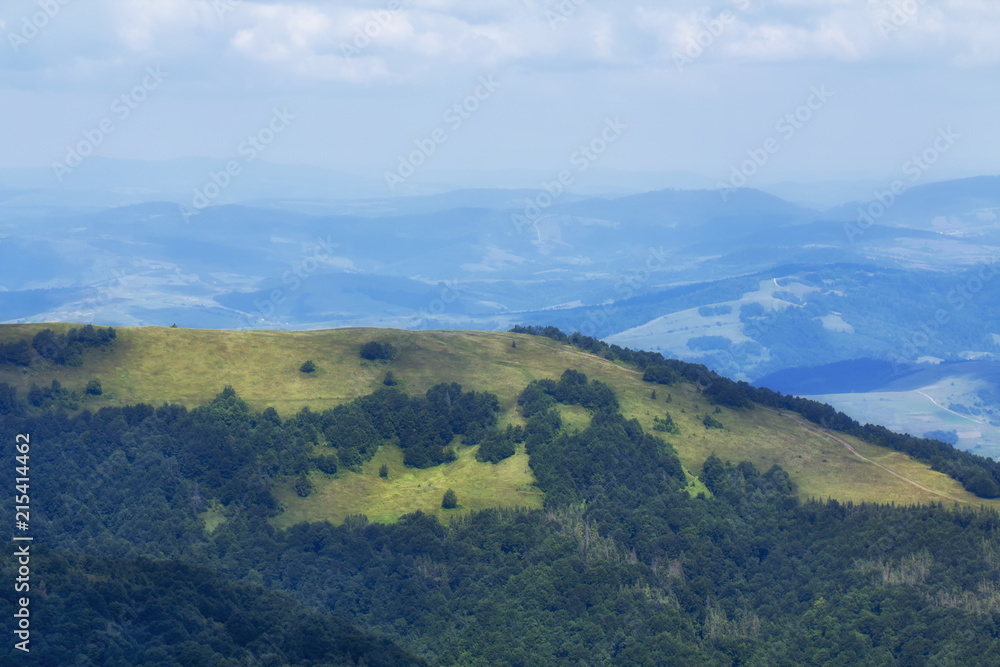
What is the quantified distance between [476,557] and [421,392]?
35.3 m

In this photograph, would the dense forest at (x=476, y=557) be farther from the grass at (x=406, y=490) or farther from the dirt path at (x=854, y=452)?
the dirt path at (x=854, y=452)

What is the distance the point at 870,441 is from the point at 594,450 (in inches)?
1518

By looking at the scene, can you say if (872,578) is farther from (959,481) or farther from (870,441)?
(870,441)

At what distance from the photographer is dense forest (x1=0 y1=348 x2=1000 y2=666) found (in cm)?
7700

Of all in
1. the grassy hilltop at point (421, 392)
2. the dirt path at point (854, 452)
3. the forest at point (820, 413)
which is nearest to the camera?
the dirt path at point (854, 452)

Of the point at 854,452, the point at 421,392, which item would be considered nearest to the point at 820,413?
the point at 854,452

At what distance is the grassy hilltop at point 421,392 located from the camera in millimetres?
109812

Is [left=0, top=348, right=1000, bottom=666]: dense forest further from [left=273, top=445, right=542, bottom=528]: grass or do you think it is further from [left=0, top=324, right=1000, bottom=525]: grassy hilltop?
[left=0, top=324, right=1000, bottom=525]: grassy hilltop

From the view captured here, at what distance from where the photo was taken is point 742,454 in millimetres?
120125

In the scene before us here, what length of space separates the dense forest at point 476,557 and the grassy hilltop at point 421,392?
9.23ft

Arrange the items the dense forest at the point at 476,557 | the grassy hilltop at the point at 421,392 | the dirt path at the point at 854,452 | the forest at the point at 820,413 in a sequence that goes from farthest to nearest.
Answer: the forest at the point at 820,413 < the grassy hilltop at the point at 421,392 < the dirt path at the point at 854,452 < the dense forest at the point at 476,557

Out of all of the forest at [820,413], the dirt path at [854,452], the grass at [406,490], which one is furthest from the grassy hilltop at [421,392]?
the forest at [820,413]

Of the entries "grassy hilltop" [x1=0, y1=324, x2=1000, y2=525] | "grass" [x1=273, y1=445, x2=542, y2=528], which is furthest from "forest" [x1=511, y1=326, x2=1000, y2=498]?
"grass" [x1=273, y1=445, x2=542, y2=528]

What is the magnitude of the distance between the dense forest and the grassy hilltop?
2.81 m
